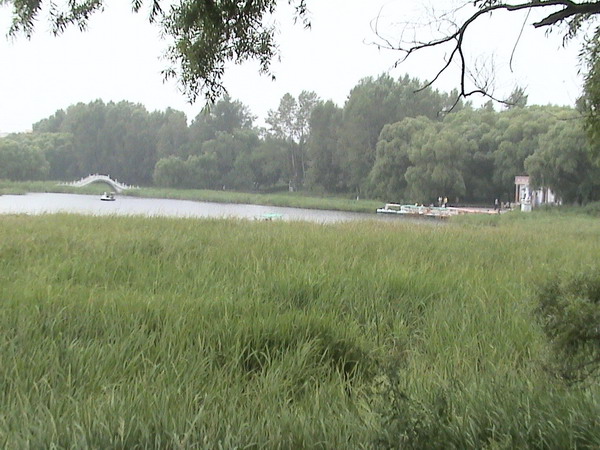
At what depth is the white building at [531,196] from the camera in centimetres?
2423

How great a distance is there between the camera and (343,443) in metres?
1.34

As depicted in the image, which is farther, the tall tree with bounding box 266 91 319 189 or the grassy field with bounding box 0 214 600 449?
the tall tree with bounding box 266 91 319 189

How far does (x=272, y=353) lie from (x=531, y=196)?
25.9 metres

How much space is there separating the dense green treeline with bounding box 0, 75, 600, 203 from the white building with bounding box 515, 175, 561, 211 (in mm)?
1101

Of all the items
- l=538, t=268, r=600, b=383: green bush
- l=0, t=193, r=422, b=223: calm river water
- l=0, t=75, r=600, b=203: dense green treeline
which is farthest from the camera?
l=0, t=75, r=600, b=203: dense green treeline

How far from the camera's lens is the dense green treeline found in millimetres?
27484

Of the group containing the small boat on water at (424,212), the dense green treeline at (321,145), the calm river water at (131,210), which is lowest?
the small boat on water at (424,212)

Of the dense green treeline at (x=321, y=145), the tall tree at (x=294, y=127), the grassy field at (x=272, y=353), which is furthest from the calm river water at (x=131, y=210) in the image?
the tall tree at (x=294, y=127)

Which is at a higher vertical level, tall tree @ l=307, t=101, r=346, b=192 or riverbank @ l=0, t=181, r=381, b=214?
tall tree @ l=307, t=101, r=346, b=192

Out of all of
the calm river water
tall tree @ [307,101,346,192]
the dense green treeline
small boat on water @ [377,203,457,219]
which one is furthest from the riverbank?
the calm river water

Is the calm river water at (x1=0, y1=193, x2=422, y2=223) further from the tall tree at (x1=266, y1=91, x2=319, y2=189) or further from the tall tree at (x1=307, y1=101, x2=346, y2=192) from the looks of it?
the tall tree at (x1=266, y1=91, x2=319, y2=189)

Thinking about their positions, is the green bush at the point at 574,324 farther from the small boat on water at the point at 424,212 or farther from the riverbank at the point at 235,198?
the riverbank at the point at 235,198

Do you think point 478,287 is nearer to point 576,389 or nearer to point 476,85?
point 476,85

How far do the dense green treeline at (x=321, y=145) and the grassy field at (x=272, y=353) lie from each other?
23.8 metres
